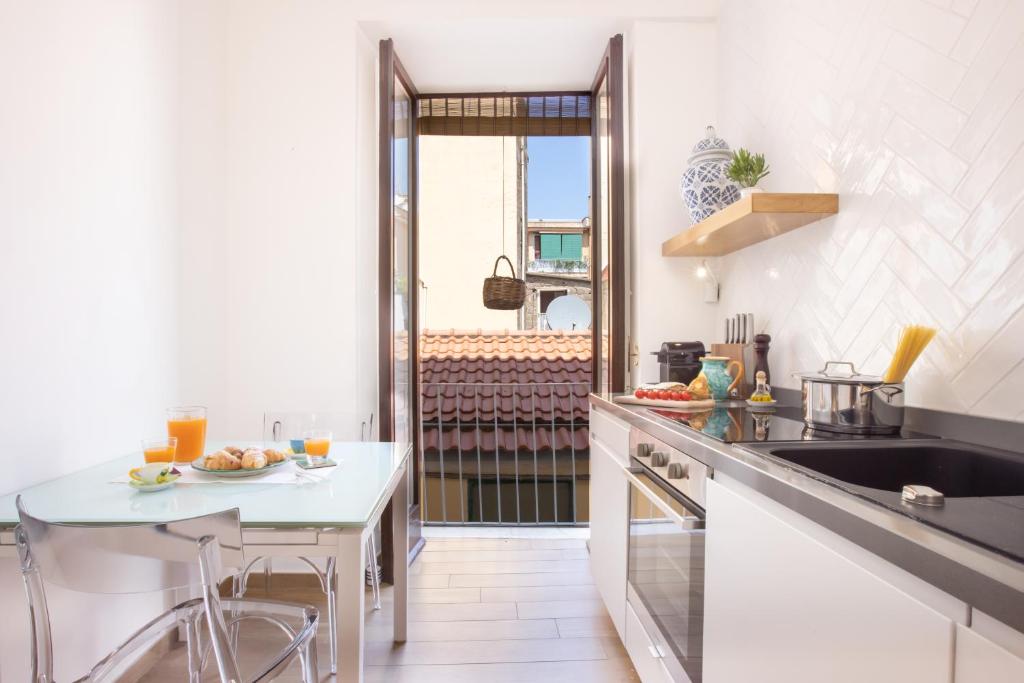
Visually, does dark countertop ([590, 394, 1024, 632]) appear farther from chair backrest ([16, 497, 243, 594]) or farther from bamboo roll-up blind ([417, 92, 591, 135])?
bamboo roll-up blind ([417, 92, 591, 135])

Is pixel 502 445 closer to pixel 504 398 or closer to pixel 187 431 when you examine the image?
pixel 504 398

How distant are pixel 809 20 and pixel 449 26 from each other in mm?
1602

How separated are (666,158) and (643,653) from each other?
6.88 ft

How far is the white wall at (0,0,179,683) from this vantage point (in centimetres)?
147

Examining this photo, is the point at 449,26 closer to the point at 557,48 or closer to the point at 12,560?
the point at 557,48

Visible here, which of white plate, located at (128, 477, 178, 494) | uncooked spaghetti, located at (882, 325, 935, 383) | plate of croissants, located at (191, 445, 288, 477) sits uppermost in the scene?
uncooked spaghetti, located at (882, 325, 935, 383)

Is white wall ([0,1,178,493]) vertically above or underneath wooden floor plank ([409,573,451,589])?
above

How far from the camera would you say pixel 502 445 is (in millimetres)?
4578

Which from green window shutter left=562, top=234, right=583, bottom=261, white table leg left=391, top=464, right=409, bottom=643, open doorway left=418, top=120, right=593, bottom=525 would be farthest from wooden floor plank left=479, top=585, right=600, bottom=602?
green window shutter left=562, top=234, right=583, bottom=261

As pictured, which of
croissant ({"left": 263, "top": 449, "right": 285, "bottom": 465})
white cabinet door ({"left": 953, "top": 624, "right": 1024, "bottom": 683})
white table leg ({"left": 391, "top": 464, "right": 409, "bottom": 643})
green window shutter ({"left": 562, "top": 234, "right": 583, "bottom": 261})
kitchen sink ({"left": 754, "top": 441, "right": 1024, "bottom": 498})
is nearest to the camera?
white cabinet door ({"left": 953, "top": 624, "right": 1024, "bottom": 683})

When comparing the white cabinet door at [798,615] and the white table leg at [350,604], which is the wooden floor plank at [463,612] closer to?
the white table leg at [350,604]

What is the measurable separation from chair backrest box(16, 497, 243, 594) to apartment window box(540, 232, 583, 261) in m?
9.15

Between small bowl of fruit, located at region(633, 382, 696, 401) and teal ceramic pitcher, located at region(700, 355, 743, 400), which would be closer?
small bowl of fruit, located at region(633, 382, 696, 401)

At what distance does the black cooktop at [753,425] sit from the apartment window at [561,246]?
819cm
